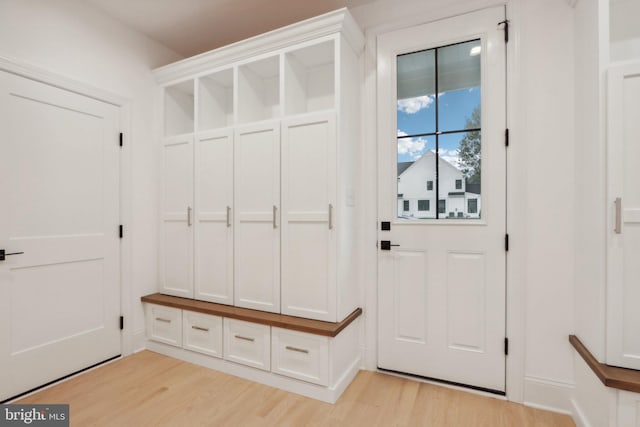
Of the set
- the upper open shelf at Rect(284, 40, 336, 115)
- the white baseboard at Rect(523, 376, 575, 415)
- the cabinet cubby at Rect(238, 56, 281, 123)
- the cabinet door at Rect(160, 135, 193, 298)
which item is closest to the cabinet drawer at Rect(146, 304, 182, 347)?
the cabinet door at Rect(160, 135, 193, 298)

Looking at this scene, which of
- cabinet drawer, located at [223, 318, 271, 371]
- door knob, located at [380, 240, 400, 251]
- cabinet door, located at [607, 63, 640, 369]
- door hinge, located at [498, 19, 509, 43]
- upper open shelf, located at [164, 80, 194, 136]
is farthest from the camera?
upper open shelf, located at [164, 80, 194, 136]

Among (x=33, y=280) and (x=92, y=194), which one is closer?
(x=33, y=280)

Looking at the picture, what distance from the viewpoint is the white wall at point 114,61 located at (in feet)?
7.07

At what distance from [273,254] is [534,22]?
2360mm

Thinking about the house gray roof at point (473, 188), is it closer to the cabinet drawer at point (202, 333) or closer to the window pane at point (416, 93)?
the window pane at point (416, 93)

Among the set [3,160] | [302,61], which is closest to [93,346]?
[3,160]

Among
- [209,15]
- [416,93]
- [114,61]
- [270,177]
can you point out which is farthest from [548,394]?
[114,61]

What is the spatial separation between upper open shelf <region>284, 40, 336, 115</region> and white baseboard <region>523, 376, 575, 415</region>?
2.43m

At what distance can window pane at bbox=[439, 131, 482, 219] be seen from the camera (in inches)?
85.5

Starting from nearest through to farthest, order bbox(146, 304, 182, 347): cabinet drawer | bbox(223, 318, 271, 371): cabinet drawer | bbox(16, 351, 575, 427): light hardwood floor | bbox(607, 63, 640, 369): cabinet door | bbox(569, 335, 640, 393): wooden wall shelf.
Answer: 1. bbox(569, 335, 640, 393): wooden wall shelf
2. bbox(607, 63, 640, 369): cabinet door
3. bbox(16, 351, 575, 427): light hardwood floor
4. bbox(223, 318, 271, 371): cabinet drawer
5. bbox(146, 304, 182, 347): cabinet drawer

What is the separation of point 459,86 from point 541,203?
3.19 feet

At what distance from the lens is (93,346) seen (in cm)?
250

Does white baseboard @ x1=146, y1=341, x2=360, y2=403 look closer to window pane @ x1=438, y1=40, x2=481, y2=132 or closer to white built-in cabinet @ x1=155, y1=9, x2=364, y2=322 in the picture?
white built-in cabinet @ x1=155, y1=9, x2=364, y2=322

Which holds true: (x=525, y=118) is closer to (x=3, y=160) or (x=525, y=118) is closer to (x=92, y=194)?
(x=92, y=194)
